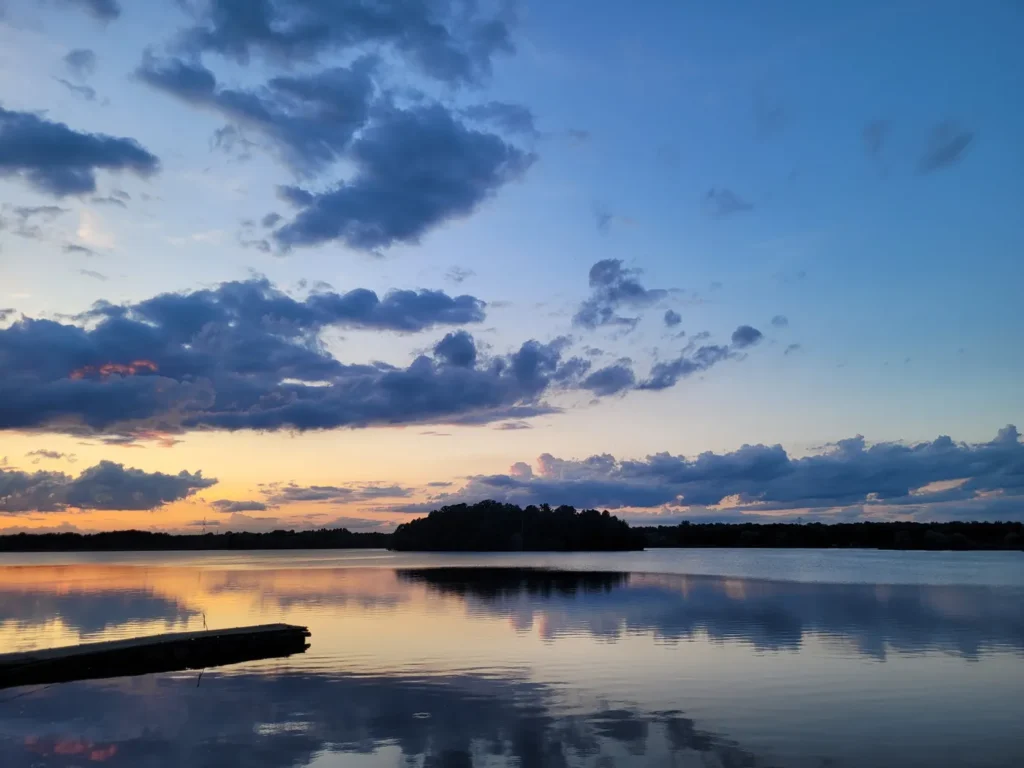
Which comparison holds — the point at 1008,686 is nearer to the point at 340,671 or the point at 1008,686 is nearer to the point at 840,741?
the point at 840,741

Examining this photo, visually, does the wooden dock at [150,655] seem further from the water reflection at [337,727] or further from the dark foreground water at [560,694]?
the water reflection at [337,727]

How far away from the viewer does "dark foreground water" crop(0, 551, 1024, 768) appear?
65.5 feet

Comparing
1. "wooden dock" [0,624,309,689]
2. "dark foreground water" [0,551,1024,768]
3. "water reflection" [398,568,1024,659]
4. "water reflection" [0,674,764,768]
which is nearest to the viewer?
"water reflection" [0,674,764,768]

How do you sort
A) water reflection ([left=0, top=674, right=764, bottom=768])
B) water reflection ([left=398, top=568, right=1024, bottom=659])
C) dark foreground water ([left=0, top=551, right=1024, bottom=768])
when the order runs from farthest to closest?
water reflection ([left=398, top=568, right=1024, bottom=659]), dark foreground water ([left=0, top=551, right=1024, bottom=768]), water reflection ([left=0, top=674, right=764, bottom=768])

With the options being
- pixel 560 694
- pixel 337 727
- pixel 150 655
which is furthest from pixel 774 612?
pixel 337 727

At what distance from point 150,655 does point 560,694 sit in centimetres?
1904

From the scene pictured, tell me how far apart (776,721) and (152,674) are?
81.2 ft

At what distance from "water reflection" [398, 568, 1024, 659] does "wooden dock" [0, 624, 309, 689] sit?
13.9 metres

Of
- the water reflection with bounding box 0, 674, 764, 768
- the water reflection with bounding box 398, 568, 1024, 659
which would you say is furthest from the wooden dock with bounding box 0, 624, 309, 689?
the water reflection with bounding box 398, 568, 1024, 659

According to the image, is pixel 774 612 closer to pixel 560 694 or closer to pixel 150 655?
pixel 560 694

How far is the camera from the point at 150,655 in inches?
1358

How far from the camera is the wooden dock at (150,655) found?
30.8 meters

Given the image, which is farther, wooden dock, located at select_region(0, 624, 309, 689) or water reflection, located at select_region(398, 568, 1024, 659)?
water reflection, located at select_region(398, 568, 1024, 659)

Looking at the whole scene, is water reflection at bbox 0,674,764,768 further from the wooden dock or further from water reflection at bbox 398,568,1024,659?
water reflection at bbox 398,568,1024,659
